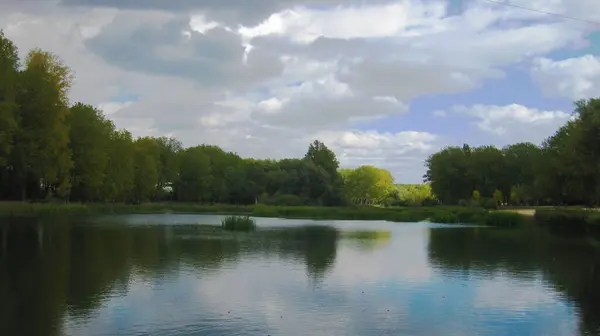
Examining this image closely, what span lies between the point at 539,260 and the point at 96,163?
2074 inches

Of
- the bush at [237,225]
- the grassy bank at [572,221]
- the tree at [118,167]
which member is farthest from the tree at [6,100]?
the grassy bank at [572,221]

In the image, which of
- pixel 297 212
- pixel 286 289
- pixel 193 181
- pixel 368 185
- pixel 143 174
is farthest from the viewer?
pixel 368 185

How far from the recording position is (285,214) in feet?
250

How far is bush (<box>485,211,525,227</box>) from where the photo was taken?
189 feet

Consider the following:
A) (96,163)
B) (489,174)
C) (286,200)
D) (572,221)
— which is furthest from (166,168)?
(572,221)

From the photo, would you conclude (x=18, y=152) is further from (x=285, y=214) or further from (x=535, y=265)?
(x=535, y=265)

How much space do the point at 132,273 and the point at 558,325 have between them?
41.4 ft

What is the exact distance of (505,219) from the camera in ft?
191

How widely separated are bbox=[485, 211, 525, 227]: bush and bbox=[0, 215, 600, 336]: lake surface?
25.1 m

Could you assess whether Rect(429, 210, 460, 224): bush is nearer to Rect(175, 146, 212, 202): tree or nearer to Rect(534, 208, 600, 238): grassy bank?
Rect(534, 208, 600, 238): grassy bank

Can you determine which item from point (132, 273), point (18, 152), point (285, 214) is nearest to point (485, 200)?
point (285, 214)

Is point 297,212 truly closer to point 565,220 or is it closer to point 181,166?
point 565,220

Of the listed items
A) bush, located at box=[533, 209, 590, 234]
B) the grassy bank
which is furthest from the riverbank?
the grassy bank

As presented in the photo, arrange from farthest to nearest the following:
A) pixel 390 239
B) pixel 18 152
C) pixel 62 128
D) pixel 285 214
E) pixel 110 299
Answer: pixel 285 214 < pixel 62 128 < pixel 18 152 < pixel 390 239 < pixel 110 299
